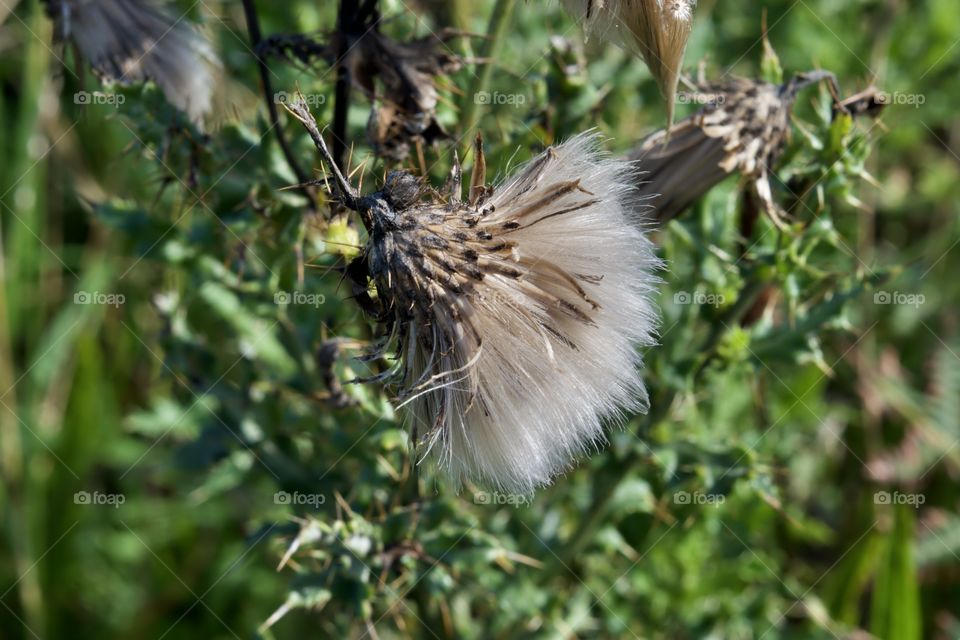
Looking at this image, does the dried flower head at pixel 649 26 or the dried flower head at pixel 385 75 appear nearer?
the dried flower head at pixel 649 26

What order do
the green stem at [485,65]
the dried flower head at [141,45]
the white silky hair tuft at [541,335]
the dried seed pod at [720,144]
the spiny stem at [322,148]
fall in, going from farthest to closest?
1. the dried flower head at [141,45]
2. the green stem at [485,65]
3. the dried seed pod at [720,144]
4. the white silky hair tuft at [541,335]
5. the spiny stem at [322,148]

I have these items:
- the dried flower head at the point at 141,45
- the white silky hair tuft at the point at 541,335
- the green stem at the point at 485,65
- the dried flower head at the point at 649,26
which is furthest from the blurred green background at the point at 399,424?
the dried flower head at the point at 649,26

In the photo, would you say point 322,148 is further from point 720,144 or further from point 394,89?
point 720,144

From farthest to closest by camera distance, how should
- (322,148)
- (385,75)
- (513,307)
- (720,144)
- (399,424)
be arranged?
(399,424) → (385,75) → (720,144) → (513,307) → (322,148)

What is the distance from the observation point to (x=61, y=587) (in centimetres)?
413

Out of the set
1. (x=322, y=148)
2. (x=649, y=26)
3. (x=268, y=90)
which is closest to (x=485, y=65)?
(x=268, y=90)

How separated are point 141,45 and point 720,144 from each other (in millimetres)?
1587

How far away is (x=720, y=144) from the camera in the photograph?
2318mm

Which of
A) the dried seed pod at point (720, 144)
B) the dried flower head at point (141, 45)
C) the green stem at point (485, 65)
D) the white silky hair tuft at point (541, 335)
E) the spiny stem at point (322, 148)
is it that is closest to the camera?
the spiny stem at point (322, 148)

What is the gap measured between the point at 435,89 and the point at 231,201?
0.70m

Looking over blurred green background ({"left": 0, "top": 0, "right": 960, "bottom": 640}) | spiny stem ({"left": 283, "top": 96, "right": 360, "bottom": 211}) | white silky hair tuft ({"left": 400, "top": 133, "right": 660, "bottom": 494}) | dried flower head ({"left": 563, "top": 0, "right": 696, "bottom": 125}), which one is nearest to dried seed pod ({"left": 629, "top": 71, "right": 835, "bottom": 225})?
blurred green background ({"left": 0, "top": 0, "right": 960, "bottom": 640})

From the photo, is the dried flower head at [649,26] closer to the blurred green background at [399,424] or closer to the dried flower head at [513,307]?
the dried flower head at [513,307]

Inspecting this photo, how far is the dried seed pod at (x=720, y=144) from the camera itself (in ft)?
7.58

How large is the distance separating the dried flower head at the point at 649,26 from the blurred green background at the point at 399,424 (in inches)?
25.8
